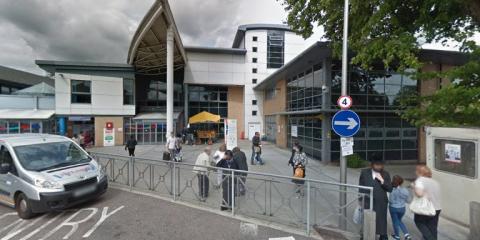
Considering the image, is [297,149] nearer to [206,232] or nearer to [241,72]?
[206,232]

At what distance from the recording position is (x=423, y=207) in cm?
371

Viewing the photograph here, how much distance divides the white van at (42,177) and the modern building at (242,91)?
9.55 meters

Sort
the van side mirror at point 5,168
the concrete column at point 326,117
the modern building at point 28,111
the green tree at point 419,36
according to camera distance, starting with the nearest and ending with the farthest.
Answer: the van side mirror at point 5,168, the green tree at point 419,36, the concrete column at point 326,117, the modern building at point 28,111

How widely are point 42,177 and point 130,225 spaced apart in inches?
85.8

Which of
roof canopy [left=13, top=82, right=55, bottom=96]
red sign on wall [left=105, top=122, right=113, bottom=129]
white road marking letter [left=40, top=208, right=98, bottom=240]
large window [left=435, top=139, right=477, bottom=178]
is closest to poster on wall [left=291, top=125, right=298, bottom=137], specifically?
large window [left=435, top=139, right=477, bottom=178]

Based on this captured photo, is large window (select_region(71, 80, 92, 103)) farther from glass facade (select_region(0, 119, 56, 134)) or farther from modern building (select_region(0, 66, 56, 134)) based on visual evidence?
glass facade (select_region(0, 119, 56, 134))

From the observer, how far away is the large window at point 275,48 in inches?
1097

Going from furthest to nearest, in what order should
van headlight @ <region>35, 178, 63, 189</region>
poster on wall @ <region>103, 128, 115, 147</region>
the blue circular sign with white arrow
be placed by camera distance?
poster on wall @ <region>103, 128, 115, 147</region>
van headlight @ <region>35, 178, 63, 189</region>
the blue circular sign with white arrow

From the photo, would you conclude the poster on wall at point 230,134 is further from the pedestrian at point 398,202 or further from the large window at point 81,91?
the large window at point 81,91

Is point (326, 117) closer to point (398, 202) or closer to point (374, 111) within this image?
point (374, 111)

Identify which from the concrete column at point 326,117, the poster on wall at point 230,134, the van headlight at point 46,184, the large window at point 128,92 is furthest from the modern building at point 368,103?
the large window at point 128,92

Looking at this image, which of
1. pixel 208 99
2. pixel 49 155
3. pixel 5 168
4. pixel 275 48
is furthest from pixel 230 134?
pixel 275 48

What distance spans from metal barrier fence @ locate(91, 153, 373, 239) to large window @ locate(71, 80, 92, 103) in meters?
17.4

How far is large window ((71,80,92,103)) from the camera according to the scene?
20.2 metres
